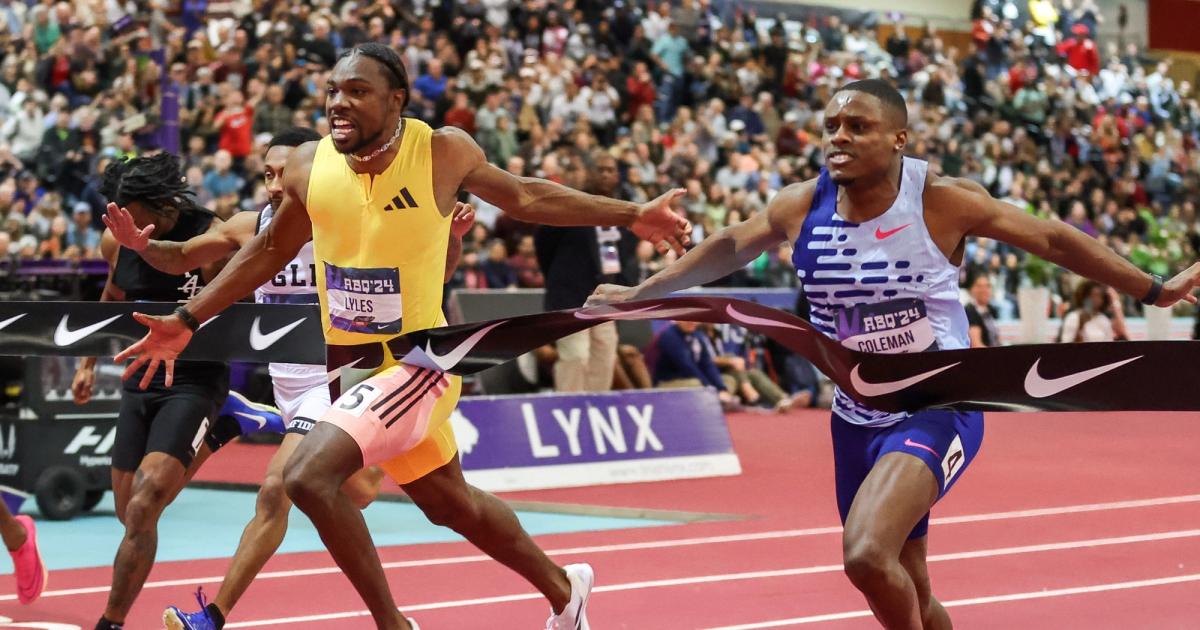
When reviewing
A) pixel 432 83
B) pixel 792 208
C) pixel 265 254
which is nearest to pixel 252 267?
pixel 265 254

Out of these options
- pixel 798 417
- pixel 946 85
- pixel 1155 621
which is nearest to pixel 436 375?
pixel 1155 621

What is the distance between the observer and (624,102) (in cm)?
2531

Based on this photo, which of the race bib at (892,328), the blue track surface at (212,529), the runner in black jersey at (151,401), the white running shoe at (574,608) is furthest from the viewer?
the blue track surface at (212,529)

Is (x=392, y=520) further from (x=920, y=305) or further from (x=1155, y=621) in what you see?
(x=920, y=305)

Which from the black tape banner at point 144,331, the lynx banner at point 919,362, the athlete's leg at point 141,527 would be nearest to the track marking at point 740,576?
the athlete's leg at point 141,527

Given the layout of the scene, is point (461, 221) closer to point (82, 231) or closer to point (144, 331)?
point (144, 331)

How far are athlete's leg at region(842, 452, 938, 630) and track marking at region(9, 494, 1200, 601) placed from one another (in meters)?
4.63

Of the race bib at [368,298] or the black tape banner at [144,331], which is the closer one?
the race bib at [368,298]

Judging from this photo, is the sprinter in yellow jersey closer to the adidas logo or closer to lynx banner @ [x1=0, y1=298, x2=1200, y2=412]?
the adidas logo

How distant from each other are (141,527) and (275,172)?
1686 mm

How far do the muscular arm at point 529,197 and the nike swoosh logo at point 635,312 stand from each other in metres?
0.32

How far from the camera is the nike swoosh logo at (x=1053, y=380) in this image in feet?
19.2

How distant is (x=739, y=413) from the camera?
1897 centimetres

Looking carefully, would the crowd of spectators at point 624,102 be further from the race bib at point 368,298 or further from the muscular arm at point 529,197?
the race bib at point 368,298
